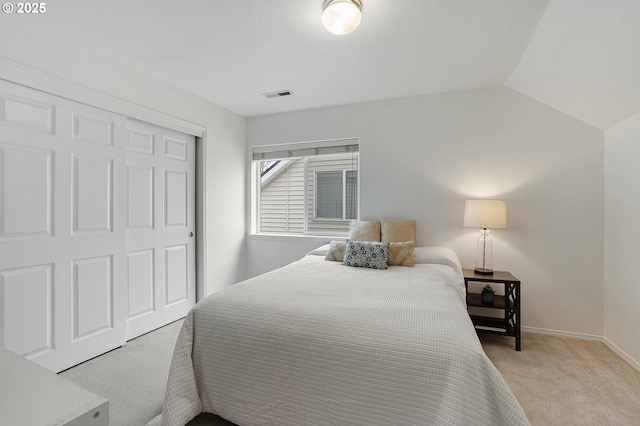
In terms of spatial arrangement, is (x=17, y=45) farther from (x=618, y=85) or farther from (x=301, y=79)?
(x=618, y=85)

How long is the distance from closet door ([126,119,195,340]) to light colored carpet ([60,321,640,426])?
0.37m

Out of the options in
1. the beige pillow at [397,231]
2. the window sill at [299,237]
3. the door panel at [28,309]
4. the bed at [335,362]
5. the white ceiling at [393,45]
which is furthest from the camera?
the window sill at [299,237]

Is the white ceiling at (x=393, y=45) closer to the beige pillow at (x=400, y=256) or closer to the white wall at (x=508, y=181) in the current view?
the white wall at (x=508, y=181)

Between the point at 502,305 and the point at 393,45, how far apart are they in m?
2.37

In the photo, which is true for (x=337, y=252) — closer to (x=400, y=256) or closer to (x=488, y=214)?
(x=400, y=256)

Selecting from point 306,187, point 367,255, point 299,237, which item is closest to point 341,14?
point 367,255

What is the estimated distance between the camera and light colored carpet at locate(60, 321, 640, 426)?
1672 millimetres

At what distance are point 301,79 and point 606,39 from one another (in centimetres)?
218

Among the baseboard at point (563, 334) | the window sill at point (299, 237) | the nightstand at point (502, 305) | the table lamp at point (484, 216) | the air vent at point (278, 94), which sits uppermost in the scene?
the air vent at point (278, 94)

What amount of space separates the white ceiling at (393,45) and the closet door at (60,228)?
670 millimetres

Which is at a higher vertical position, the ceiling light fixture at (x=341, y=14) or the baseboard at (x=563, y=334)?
the ceiling light fixture at (x=341, y=14)

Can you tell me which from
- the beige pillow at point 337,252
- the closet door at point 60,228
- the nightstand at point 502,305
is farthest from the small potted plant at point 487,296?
the closet door at point 60,228

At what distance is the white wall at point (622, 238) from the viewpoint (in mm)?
2191

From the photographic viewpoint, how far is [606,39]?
1.76m
